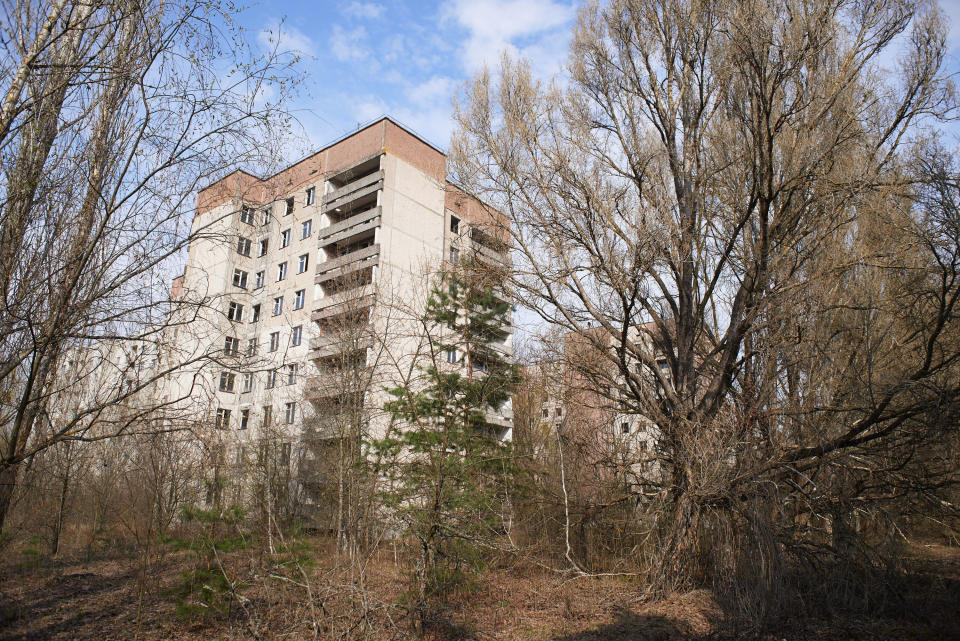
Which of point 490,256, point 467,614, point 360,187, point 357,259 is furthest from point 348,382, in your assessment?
point 360,187

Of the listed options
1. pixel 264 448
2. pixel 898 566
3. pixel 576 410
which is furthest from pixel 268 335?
pixel 898 566

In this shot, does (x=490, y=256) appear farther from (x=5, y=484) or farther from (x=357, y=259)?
(x=357, y=259)

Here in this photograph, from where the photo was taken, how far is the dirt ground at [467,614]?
268 inches

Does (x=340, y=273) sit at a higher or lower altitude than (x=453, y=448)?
higher

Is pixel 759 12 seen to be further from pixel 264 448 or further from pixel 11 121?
pixel 264 448

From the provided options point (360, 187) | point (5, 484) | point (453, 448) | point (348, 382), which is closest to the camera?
point (5, 484)

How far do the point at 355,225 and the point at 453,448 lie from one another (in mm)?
15521

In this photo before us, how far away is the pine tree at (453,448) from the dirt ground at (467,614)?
73cm

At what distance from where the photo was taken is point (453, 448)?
12719mm

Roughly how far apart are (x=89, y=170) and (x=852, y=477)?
1186cm

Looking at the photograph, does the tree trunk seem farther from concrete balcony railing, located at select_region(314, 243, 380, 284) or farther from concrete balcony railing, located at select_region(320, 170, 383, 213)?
concrete balcony railing, located at select_region(320, 170, 383, 213)

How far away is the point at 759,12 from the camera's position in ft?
30.1

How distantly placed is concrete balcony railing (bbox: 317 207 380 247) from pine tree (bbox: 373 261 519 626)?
8.78m

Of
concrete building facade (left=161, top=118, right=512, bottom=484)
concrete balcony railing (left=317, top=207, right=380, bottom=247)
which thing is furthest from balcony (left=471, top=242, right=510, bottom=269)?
concrete balcony railing (left=317, top=207, right=380, bottom=247)
